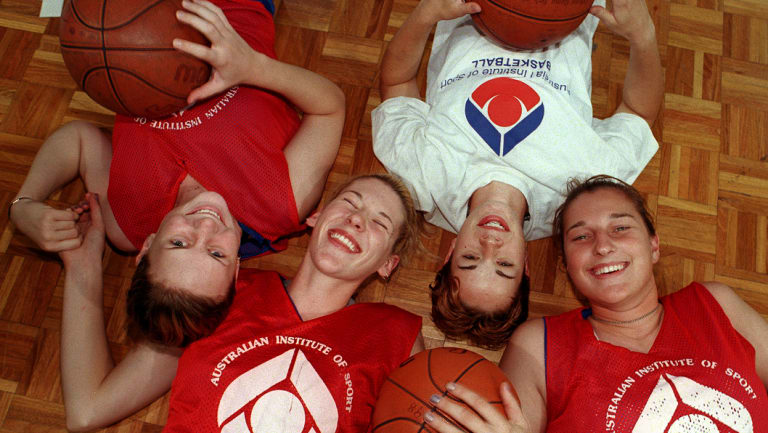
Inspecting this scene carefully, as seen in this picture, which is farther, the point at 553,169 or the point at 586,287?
the point at 553,169

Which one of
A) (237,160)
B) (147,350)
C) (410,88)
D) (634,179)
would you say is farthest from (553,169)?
(147,350)

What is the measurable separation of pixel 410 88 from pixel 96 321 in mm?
1434

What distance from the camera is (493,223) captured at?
6.60 feet

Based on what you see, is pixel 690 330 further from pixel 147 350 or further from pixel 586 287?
pixel 147 350

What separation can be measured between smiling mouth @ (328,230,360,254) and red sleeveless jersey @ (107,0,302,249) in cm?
22

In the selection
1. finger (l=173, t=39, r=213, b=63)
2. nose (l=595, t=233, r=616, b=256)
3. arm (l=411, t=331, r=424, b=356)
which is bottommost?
arm (l=411, t=331, r=424, b=356)

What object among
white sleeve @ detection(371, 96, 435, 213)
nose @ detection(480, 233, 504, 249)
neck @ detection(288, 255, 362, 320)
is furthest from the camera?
white sleeve @ detection(371, 96, 435, 213)

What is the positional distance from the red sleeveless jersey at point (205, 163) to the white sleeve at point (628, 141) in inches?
46.2

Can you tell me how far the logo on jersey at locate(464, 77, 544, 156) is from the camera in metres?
2.15

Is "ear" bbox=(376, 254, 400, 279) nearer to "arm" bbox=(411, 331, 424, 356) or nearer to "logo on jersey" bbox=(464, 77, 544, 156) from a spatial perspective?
"arm" bbox=(411, 331, 424, 356)

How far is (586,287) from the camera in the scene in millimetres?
1936

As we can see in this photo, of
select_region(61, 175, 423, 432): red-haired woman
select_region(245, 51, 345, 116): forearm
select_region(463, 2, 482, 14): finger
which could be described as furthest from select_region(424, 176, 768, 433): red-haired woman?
select_region(245, 51, 345, 116): forearm

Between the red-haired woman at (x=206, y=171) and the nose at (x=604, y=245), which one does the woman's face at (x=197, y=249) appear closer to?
the red-haired woman at (x=206, y=171)

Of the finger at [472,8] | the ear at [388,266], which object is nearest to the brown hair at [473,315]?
the ear at [388,266]
